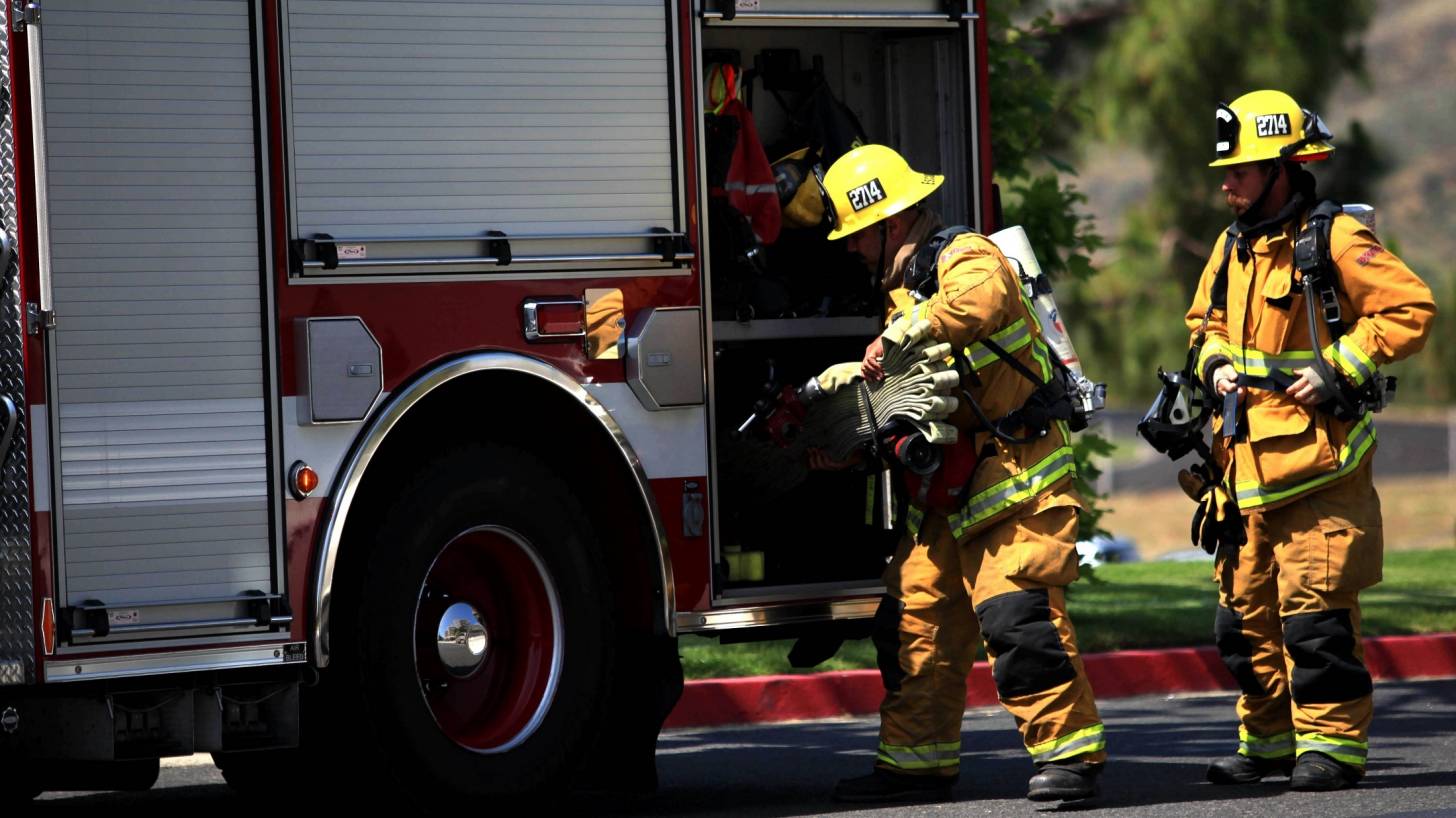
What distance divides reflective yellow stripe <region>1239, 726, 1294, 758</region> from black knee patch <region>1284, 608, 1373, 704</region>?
0.28m

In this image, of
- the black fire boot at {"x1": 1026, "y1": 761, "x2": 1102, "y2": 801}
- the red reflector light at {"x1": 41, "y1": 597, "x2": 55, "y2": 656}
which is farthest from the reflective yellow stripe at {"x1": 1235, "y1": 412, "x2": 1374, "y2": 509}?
the red reflector light at {"x1": 41, "y1": 597, "x2": 55, "y2": 656}

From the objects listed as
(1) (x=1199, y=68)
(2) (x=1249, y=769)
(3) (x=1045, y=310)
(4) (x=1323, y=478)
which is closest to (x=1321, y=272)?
(4) (x=1323, y=478)

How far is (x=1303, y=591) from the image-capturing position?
647 centimetres

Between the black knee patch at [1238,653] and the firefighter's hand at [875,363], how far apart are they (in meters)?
1.28

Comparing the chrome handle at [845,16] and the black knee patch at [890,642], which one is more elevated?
the chrome handle at [845,16]

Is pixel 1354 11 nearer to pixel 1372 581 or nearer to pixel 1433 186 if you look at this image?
pixel 1372 581

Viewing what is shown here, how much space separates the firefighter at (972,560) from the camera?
623 cm

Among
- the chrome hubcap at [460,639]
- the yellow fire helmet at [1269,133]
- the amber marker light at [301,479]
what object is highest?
the yellow fire helmet at [1269,133]

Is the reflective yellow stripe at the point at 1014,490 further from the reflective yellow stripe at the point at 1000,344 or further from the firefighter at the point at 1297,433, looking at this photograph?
the firefighter at the point at 1297,433

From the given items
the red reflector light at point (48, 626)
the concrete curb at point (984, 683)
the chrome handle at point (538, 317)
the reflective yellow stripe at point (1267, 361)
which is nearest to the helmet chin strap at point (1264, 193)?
the reflective yellow stripe at point (1267, 361)

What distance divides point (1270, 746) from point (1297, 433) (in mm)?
949

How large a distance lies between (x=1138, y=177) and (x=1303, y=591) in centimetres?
7339

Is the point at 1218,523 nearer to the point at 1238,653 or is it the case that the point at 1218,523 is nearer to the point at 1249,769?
the point at 1238,653

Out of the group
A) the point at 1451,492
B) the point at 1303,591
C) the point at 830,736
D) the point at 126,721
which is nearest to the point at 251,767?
the point at 126,721
